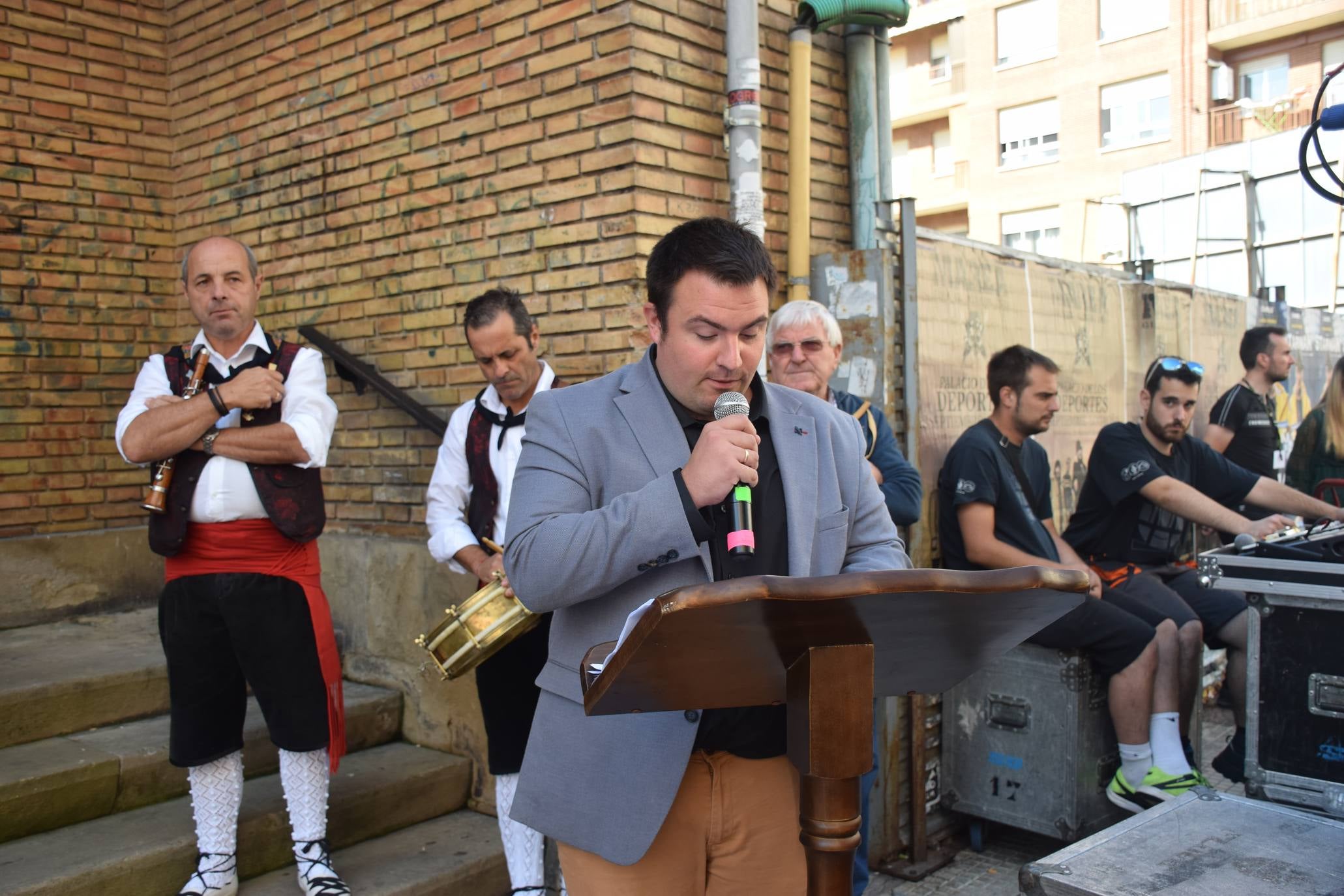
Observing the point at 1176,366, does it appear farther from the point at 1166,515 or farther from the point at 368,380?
the point at 368,380

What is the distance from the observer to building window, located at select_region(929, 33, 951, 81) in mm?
32062

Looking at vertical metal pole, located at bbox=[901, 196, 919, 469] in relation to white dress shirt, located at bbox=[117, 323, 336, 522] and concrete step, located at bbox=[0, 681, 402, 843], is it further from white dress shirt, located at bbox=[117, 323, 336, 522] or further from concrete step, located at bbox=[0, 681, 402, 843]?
concrete step, located at bbox=[0, 681, 402, 843]

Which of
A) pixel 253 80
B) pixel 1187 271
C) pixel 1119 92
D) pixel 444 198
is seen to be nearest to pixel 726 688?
pixel 444 198

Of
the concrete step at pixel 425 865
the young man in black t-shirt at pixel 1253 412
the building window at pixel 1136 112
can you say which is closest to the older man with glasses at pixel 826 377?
the concrete step at pixel 425 865

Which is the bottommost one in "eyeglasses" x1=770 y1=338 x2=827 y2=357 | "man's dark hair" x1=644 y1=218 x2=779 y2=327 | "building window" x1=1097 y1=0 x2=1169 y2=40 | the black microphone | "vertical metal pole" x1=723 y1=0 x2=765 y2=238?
the black microphone

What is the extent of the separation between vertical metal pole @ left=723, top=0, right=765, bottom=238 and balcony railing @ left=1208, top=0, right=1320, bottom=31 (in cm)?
2537

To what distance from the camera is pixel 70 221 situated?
5.64 meters

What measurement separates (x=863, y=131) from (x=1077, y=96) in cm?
2620

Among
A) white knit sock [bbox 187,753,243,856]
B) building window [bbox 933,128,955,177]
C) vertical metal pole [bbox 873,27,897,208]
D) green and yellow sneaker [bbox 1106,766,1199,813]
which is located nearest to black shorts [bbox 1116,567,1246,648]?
green and yellow sneaker [bbox 1106,766,1199,813]

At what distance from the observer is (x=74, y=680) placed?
4.39 metres

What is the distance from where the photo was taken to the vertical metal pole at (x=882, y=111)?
4930mm

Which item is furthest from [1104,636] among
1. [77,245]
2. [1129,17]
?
[1129,17]

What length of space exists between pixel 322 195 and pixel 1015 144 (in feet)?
91.6

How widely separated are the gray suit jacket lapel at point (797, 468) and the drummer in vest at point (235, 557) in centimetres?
195
